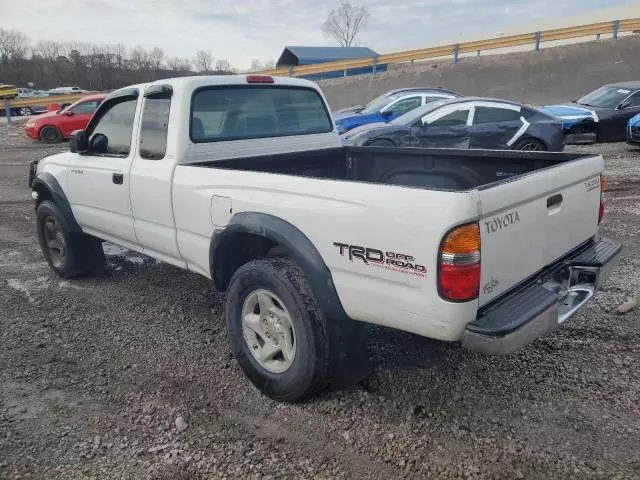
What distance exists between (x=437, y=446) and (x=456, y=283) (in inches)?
37.1

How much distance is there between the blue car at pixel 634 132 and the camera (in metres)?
11.6

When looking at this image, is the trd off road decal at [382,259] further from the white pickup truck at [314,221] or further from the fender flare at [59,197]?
the fender flare at [59,197]

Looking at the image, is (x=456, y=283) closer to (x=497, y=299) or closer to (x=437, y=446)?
(x=497, y=299)

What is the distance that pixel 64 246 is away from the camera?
209 inches

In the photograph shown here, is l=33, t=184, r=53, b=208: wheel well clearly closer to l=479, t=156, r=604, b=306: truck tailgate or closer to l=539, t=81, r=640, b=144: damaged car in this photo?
l=479, t=156, r=604, b=306: truck tailgate

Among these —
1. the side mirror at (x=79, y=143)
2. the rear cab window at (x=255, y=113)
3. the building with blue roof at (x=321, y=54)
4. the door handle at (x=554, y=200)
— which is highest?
the building with blue roof at (x=321, y=54)

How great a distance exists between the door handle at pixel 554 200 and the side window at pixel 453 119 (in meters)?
7.49

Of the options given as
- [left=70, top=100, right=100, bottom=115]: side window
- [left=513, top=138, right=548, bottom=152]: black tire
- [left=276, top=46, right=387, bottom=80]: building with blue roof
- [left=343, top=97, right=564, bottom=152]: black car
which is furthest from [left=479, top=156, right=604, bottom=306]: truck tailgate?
[left=276, top=46, right=387, bottom=80]: building with blue roof

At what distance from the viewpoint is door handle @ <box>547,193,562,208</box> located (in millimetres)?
2886

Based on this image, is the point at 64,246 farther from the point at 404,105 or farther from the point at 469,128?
the point at 404,105

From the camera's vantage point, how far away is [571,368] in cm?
343

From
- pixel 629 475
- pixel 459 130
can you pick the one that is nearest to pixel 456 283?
pixel 629 475

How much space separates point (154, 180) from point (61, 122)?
16732 millimetres

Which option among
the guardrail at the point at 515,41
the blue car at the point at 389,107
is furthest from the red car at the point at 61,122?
the guardrail at the point at 515,41
